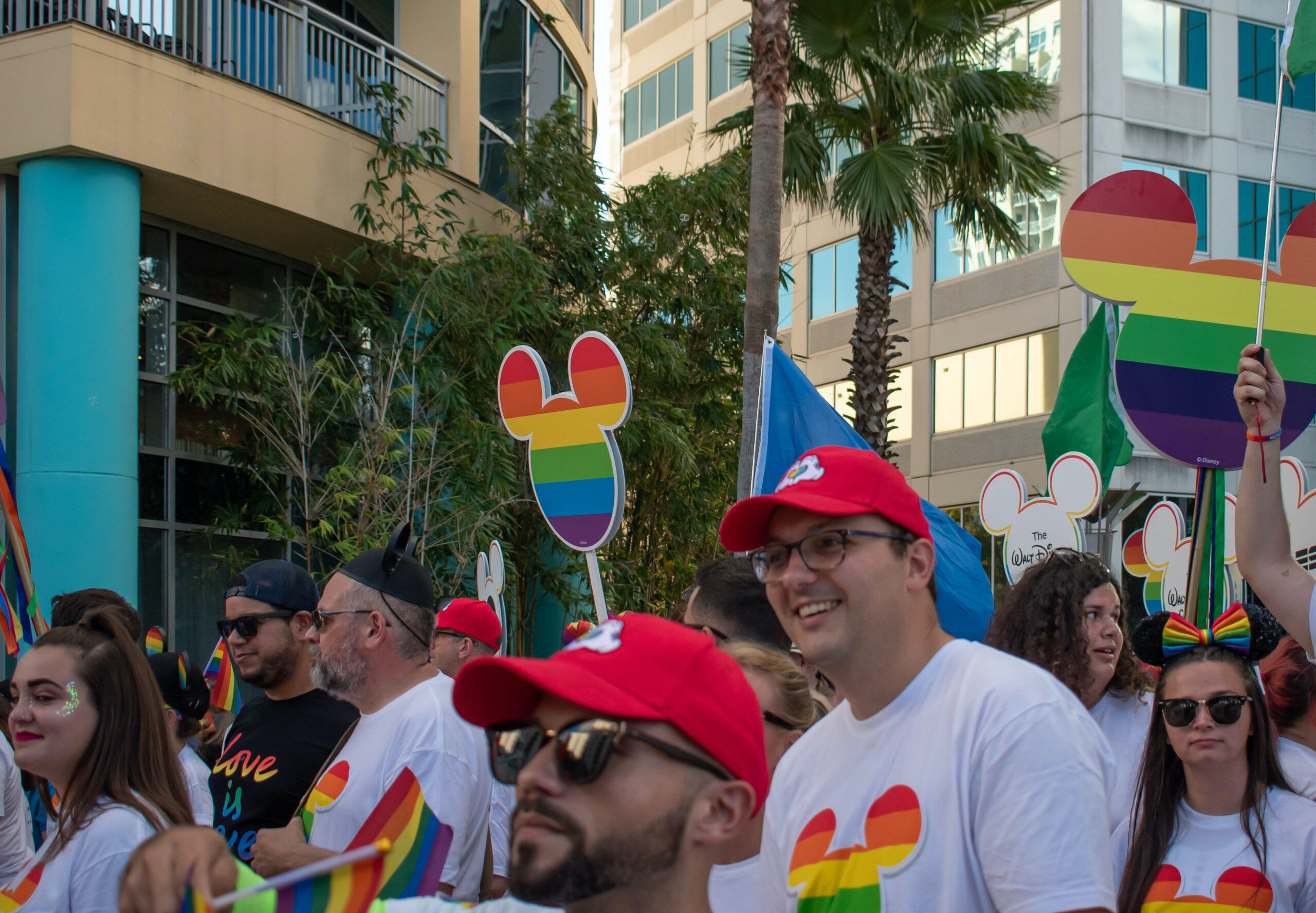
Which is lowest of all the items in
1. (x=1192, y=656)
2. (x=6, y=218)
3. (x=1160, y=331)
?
(x=1192, y=656)

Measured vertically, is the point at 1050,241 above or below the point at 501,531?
above

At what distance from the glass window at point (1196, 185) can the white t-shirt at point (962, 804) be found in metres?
25.2

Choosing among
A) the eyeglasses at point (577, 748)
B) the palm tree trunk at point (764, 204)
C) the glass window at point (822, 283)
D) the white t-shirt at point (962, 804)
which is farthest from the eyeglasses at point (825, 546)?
the glass window at point (822, 283)

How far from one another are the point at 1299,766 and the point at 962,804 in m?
1.93

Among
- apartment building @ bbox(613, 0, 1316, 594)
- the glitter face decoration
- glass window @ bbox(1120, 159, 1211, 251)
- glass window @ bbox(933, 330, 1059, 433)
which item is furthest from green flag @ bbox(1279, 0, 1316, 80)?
glass window @ bbox(1120, 159, 1211, 251)

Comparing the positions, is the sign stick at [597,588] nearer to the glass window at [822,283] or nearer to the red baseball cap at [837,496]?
the red baseball cap at [837,496]

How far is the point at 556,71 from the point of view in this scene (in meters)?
16.9

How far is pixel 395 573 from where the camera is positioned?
4.24m

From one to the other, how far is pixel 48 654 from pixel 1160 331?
411cm

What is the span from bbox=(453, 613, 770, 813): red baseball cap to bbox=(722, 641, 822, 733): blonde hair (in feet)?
3.88

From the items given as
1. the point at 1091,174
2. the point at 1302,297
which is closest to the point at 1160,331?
the point at 1302,297

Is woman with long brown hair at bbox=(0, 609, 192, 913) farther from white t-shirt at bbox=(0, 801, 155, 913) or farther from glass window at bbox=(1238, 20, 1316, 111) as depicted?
glass window at bbox=(1238, 20, 1316, 111)

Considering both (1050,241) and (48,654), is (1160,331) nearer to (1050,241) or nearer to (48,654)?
(48,654)

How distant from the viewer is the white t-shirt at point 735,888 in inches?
118
